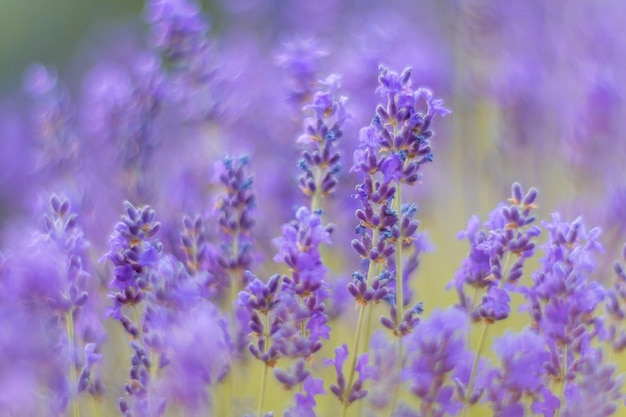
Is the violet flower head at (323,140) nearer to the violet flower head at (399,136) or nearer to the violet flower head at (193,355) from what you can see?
the violet flower head at (399,136)

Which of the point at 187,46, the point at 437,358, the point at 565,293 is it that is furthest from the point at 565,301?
the point at 187,46

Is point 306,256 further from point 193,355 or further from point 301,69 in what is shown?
point 301,69

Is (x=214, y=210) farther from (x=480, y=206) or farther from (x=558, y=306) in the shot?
(x=480, y=206)

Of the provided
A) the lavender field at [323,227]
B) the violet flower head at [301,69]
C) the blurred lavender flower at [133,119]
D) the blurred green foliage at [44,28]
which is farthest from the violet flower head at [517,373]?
the blurred green foliage at [44,28]

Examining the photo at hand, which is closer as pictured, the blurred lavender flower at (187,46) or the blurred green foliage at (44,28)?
the blurred lavender flower at (187,46)

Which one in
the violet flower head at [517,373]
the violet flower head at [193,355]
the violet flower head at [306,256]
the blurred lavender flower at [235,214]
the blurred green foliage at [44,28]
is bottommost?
Answer: the violet flower head at [193,355]

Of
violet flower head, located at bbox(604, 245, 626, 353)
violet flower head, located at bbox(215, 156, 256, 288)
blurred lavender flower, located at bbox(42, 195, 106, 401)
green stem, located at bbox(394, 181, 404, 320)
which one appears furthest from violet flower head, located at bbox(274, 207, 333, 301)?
violet flower head, located at bbox(604, 245, 626, 353)

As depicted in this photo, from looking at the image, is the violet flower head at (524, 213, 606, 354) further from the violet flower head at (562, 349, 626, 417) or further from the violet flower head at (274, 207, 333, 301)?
the violet flower head at (274, 207, 333, 301)
